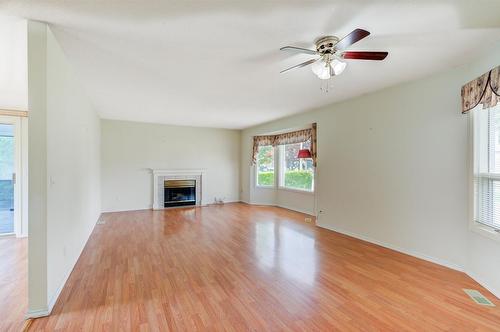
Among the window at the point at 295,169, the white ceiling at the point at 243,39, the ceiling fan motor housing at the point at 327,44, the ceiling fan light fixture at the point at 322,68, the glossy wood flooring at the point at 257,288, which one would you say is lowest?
the glossy wood flooring at the point at 257,288

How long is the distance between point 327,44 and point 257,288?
2.53 metres

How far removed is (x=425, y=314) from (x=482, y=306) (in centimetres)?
62

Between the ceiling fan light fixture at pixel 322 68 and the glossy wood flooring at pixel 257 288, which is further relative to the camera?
the ceiling fan light fixture at pixel 322 68

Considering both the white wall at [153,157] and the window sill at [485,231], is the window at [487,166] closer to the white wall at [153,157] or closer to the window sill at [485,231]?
the window sill at [485,231]

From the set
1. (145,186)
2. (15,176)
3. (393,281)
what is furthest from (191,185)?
(393,281)

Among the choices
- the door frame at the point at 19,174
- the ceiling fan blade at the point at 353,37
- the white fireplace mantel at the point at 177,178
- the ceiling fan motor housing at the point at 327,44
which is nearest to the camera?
the ceiling fan blade at the point at 353,37

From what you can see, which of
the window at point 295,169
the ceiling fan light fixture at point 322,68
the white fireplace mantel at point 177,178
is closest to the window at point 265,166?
the window at point 295,169

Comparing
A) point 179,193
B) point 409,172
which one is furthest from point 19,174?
point 409,172

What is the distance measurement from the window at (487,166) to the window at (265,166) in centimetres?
493

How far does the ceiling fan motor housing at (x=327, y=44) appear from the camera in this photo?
2.16 meters

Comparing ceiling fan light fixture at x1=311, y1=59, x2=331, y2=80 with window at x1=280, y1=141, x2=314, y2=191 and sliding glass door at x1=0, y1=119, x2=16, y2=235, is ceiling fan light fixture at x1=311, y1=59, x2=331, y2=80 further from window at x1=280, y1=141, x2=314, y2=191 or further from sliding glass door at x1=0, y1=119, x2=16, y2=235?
sliding glass door at x1=0, y1=119, x2=16, y2=235

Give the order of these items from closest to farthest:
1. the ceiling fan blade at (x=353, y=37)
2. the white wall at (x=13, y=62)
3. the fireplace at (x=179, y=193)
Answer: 1. the ceiling fan blade at (x=353, y=37)
2. the white wall at (x=13, y=62)
3. the fireplace at (x=179, y=193)

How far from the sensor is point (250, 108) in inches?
195

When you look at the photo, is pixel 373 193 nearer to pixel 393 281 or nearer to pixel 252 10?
pixel 393 281
